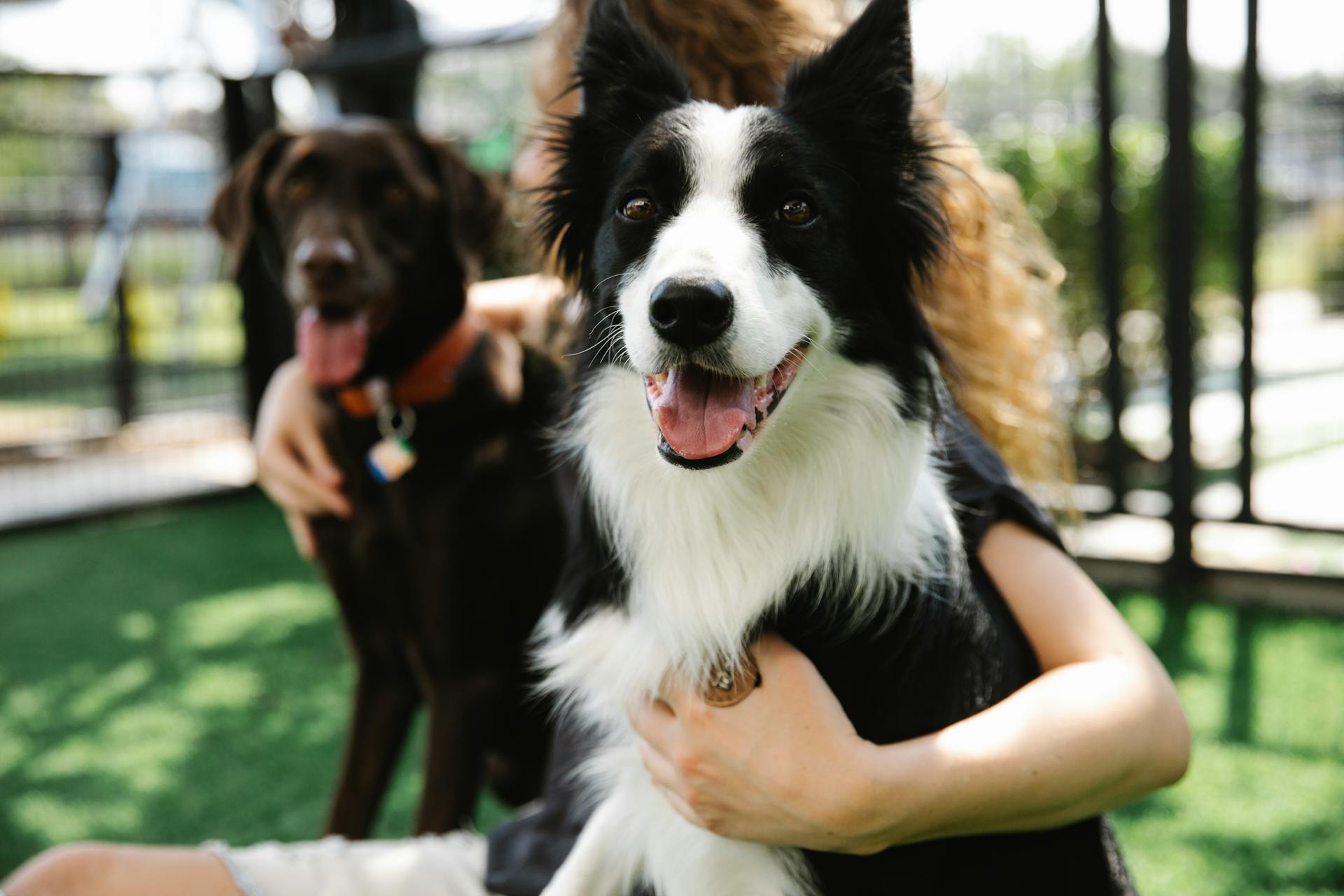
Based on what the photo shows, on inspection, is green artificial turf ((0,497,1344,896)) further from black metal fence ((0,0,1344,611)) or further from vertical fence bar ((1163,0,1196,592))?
black metal fence ((0,0,1344,611))

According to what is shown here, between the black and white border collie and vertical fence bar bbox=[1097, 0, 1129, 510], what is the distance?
2.89m

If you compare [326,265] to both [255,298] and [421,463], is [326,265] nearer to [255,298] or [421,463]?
[421,463]

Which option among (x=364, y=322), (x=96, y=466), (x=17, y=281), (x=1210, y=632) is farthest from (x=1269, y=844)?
(x=17, y=281)

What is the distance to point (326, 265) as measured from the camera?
2.44 m

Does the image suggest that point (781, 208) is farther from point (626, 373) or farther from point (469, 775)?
point (469, 775)

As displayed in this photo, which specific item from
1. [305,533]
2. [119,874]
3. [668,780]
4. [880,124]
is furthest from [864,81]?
[305,533]

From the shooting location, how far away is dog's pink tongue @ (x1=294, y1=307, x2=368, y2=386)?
95.3 inches

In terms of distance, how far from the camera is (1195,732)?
305 centimetres

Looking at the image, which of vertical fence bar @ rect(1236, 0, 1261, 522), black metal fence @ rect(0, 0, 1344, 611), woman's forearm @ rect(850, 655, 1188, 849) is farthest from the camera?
black metal fence @ rect(0, 0, 1344, 611)

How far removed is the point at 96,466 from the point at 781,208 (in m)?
5.99

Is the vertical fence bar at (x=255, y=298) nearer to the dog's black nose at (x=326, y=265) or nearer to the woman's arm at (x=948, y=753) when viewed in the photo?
the dog's black nose at (x=326, y=265)

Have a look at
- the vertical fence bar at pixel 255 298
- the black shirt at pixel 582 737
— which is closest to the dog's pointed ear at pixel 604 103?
the black shirt at pixel 582 737

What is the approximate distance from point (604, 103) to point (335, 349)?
1106 mm

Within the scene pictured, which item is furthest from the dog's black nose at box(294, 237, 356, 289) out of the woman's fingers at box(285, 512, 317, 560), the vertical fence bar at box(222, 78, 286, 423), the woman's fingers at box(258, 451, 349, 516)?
the vertical fence bar at box(222, 78, 286, 423)
